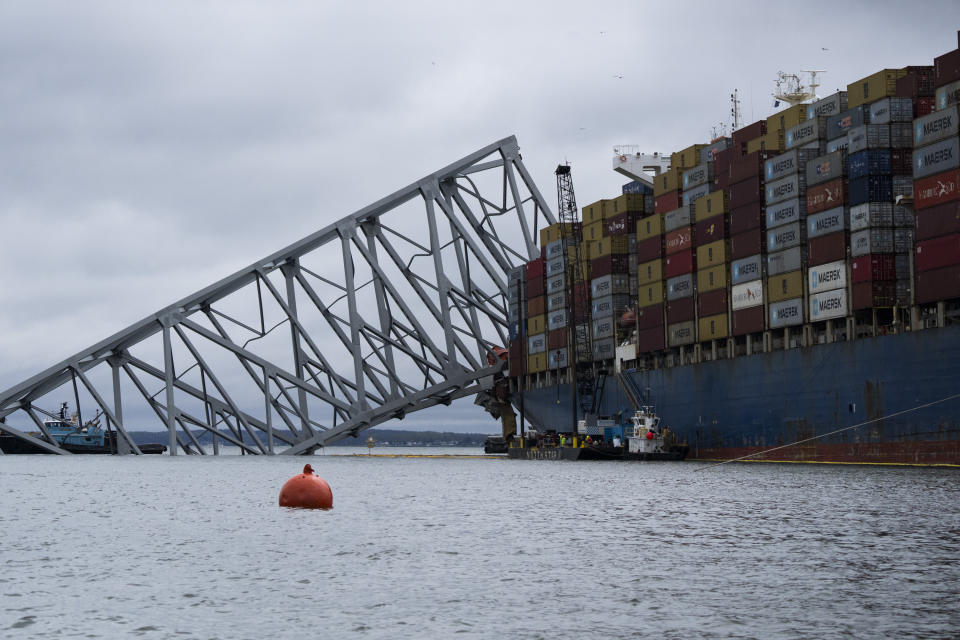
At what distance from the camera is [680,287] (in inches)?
3243

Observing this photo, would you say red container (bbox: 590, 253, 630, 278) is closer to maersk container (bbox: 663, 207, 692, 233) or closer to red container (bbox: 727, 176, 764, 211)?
maersk container (bbox: 663, 207, 692, 233)

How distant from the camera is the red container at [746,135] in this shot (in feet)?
260

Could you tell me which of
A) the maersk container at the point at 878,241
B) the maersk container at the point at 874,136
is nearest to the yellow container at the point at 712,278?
the maersk container at the point at 878,241

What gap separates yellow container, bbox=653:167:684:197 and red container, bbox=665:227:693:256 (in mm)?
4539

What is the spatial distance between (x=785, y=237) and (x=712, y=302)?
942 cm

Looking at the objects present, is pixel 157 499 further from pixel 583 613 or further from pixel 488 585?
pixel 583 613

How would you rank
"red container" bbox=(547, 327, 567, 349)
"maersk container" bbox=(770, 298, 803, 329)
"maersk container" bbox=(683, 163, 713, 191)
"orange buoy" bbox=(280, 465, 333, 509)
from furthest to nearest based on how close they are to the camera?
"red container" bbox=(547, 327, 567, 349)
"maersk container" bbox=(683, 163, 713, 191)
"maersk container" bbox=(770, 298, 803, 329)
"orange buoy" bbox=(280, 465, 333, 509)

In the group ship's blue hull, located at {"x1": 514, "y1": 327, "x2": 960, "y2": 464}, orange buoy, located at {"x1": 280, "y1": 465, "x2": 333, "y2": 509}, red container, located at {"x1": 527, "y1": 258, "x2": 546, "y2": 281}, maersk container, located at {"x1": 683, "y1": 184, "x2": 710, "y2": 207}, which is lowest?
orange buoy, located at {"x1": 280, "y1": 465, "x2": 333, "y2": 509}

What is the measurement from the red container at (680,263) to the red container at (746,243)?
5.07 metres

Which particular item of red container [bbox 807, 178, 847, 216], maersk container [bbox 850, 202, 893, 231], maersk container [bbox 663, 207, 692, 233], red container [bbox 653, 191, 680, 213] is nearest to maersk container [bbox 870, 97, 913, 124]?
red container [bbox 807, 178, 847, 216]

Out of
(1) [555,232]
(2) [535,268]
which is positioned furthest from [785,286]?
(2) [535,268]

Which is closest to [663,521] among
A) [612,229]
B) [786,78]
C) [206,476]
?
[206,476]

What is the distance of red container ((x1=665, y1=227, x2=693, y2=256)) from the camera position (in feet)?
267

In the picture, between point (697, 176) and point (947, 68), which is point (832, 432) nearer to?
point (947, 68)
